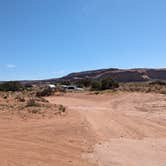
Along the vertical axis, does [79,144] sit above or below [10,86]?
below

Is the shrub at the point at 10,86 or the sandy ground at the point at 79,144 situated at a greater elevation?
the shrub at the point at 10,86

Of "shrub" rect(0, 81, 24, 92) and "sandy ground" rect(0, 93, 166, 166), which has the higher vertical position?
"shrub" rect(0, 81, 24, 92)

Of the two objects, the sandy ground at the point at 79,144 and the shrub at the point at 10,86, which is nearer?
the sandy ground at the point at 79,144

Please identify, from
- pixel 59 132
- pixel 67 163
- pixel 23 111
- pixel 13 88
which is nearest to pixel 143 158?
pixel 67 163

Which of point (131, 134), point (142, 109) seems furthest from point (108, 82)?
point (131, 134)

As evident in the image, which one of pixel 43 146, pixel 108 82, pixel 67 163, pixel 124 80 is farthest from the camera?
pixel 124 80

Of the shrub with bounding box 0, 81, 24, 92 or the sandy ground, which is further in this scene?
the shrub with bounding box 0, 81, 24, 92

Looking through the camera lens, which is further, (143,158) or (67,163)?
(143,158)

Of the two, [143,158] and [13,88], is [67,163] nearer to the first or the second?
[143,158]

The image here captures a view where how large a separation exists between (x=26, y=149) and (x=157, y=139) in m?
6.19

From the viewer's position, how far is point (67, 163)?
9.02 m

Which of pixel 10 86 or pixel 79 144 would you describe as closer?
pixel 79 144

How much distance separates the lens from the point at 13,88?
64250 millimetres

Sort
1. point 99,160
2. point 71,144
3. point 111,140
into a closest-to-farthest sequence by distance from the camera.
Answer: point 99,160
point 71,144
point 111,140
